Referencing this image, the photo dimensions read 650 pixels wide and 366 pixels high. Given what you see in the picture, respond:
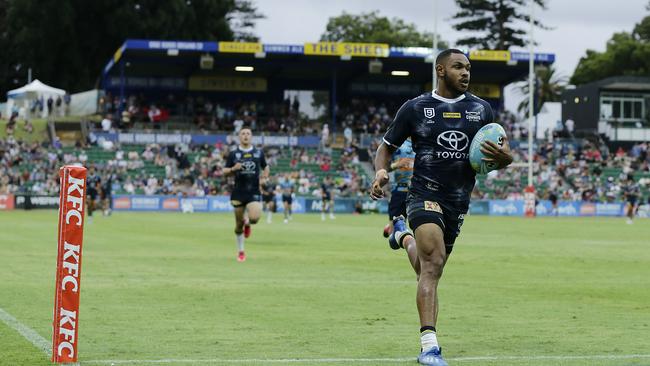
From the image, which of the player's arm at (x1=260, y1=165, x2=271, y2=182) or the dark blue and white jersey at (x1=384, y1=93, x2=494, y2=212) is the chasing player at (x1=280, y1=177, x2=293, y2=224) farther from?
the dark blue and white jersey at (x1=384, y1=93, x2=494, y2=212)

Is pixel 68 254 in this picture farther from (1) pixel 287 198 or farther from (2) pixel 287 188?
(2) pixel 287 188

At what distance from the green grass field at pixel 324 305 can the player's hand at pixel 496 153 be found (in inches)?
62.3

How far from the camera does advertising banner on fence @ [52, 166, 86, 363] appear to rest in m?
8.12

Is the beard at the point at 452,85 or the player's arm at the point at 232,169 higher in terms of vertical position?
the beard at the point at 452,85

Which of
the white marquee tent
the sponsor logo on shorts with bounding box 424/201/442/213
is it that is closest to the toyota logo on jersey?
the sponsor logo on shorts with bounding box 424/201/442/213

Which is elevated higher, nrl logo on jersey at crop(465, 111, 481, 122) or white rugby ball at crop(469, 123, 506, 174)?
nrl logo on jersey at crop(465, 111, 481, 122)

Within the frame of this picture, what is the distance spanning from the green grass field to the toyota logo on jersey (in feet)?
5.61

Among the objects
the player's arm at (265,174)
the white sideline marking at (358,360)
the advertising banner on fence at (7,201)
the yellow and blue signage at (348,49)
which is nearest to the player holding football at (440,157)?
the white sideline marking at (358,360)

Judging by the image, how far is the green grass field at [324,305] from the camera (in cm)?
917

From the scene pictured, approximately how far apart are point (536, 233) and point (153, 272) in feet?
69.8

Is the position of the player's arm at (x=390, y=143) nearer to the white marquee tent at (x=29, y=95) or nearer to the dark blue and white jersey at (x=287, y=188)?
the dark blue and white jersey at (x=287, y=188)

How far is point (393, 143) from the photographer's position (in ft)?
30.6

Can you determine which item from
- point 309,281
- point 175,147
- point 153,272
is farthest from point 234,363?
point 175,147

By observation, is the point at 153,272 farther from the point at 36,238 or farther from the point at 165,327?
the point at 36,238
